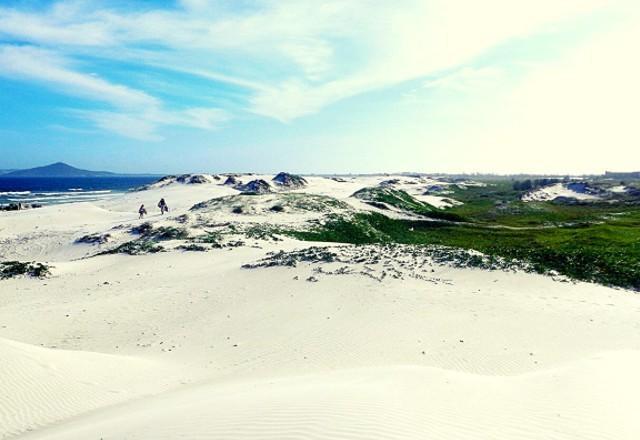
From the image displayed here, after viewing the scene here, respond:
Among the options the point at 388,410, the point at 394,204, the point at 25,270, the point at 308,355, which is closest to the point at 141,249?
the point at 25,270

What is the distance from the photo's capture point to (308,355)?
13.2m

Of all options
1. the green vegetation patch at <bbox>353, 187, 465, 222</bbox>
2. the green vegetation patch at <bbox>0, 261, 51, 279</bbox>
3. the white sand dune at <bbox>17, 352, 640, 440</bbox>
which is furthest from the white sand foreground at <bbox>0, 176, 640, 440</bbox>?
the green vegetation patch at <bbox>353, 187, 465, 222</bbox>

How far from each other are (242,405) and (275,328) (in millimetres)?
7452

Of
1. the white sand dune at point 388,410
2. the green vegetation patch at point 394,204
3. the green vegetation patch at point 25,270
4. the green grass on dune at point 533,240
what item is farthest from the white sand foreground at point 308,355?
the green vegetation patch at point 394,204

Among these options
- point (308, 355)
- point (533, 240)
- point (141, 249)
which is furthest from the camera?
point (533, 240)

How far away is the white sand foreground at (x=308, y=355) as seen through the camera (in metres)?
7.38

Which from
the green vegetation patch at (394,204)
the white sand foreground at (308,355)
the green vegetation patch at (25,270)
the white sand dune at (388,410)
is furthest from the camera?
the green vegetation patch at (394,204)

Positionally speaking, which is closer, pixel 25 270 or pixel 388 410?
pixel 388 410

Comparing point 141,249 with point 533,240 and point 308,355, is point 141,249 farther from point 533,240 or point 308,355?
point 533,240

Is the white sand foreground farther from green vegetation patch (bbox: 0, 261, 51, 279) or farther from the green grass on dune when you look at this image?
the green grass on dune

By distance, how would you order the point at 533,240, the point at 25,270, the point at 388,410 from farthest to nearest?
the point at 533,240, the point at 25,270, the point at 388,410

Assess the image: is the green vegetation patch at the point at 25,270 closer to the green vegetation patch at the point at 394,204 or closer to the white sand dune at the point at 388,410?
the white sand dune at the point at 388,410

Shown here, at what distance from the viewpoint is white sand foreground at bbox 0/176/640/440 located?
7.38 metres

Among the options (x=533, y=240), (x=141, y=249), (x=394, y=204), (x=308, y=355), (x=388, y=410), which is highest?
(x=394, y=204)
